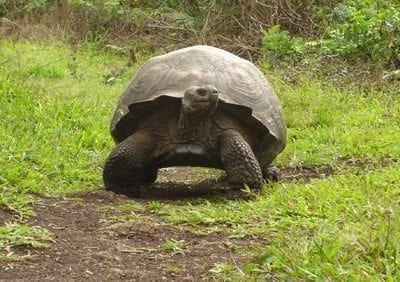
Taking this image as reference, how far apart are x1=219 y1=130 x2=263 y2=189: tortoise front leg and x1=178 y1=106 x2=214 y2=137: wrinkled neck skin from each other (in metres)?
0.17

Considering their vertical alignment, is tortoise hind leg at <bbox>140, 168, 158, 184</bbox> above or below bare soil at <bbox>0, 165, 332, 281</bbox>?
below

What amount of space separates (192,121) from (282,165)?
137 centimetres

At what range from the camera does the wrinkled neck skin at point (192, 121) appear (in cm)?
465

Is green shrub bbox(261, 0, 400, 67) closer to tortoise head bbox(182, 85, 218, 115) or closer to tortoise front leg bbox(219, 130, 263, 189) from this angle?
tortoise front leg bbox(219, 130, 263, 189)

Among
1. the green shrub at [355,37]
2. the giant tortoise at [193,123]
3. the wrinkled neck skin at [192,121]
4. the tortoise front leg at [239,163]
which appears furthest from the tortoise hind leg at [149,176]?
the green shrub at [355,37]

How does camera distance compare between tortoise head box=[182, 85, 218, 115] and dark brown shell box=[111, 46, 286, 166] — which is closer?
tortoise head box=[182, 85, 218, 115]

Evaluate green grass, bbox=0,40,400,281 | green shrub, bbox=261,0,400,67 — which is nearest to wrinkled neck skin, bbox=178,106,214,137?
green grass, bbox=0,40,400,281

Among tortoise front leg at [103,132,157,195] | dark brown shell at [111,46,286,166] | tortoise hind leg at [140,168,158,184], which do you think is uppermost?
dark brown shell at [111,46,286,166]

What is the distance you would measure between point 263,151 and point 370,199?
1.32 m

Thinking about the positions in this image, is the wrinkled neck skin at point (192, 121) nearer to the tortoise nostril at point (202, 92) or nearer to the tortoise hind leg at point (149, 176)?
the tortoise nostril at point (202, 92)

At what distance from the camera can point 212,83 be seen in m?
4.75

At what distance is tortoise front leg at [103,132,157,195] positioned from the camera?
4820 millimetres

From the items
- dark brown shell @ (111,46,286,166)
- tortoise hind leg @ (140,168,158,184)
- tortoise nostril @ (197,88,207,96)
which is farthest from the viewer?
tortoise hind leg @ (140,168,158,184)

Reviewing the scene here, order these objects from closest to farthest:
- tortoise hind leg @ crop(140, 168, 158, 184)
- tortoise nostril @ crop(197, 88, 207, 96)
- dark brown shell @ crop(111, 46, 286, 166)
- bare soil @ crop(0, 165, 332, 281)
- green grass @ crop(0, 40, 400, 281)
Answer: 1. green grass @ crop(0, 40, 400, 281)
2. bare soil @ crop(0, 165, 332, 281)
3. tortoise nostril @ crop(197, 88, 207, 96)
4. dark brown shell @ crop(111, 46, 286, 166)
5. tortoise hind leg @ crop(140, 168, 158, 184)
